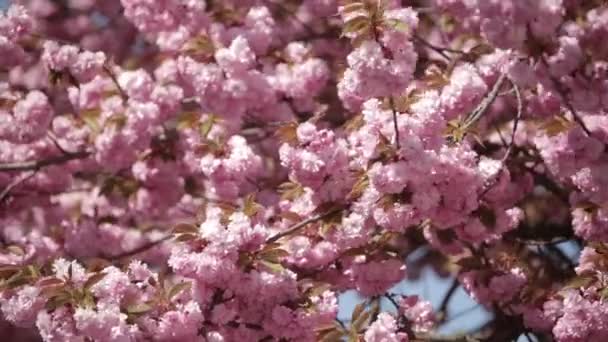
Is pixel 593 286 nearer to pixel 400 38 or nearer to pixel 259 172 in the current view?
pixel 400 38

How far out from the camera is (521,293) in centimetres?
461

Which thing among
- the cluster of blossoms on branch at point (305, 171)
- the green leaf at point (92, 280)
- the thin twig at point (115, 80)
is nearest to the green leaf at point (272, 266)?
the cluster of blossoms on branch at point (305, 171)

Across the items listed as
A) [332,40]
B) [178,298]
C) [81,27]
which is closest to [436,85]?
[178,298]

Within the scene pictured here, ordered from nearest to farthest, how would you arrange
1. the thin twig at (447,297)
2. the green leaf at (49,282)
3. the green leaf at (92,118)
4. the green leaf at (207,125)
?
the green leaf at (49,282)
the green leaf at (207,125)
the green leaf at (92,118)
the thin twig at (447,297)

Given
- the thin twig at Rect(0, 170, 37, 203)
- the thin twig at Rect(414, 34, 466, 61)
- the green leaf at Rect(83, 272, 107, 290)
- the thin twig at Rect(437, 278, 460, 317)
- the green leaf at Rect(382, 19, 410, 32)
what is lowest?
the thin twig at Rect(437, 278, 460, 317)

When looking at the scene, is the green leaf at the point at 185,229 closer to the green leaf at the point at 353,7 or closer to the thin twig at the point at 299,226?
the thin twig at the point at 299,226

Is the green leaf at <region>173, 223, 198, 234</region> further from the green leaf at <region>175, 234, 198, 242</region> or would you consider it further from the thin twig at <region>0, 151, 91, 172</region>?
the thin twig at <region>0, 151, 91, 172</region>

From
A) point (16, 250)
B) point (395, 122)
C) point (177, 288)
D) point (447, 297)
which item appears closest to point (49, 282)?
point (177, 288)

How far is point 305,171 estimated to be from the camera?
13.8ft

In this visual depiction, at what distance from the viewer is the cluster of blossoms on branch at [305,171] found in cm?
373

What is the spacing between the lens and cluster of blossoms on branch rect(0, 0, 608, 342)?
3.73m

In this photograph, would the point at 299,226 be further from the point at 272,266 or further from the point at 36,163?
the point at 36,163

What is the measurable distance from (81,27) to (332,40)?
6.85 feet

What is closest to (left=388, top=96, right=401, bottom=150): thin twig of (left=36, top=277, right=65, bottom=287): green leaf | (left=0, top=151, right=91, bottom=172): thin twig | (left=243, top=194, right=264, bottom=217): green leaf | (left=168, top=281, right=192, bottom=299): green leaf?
(left=243, top=194, right=264, bottom=217): green leaf
